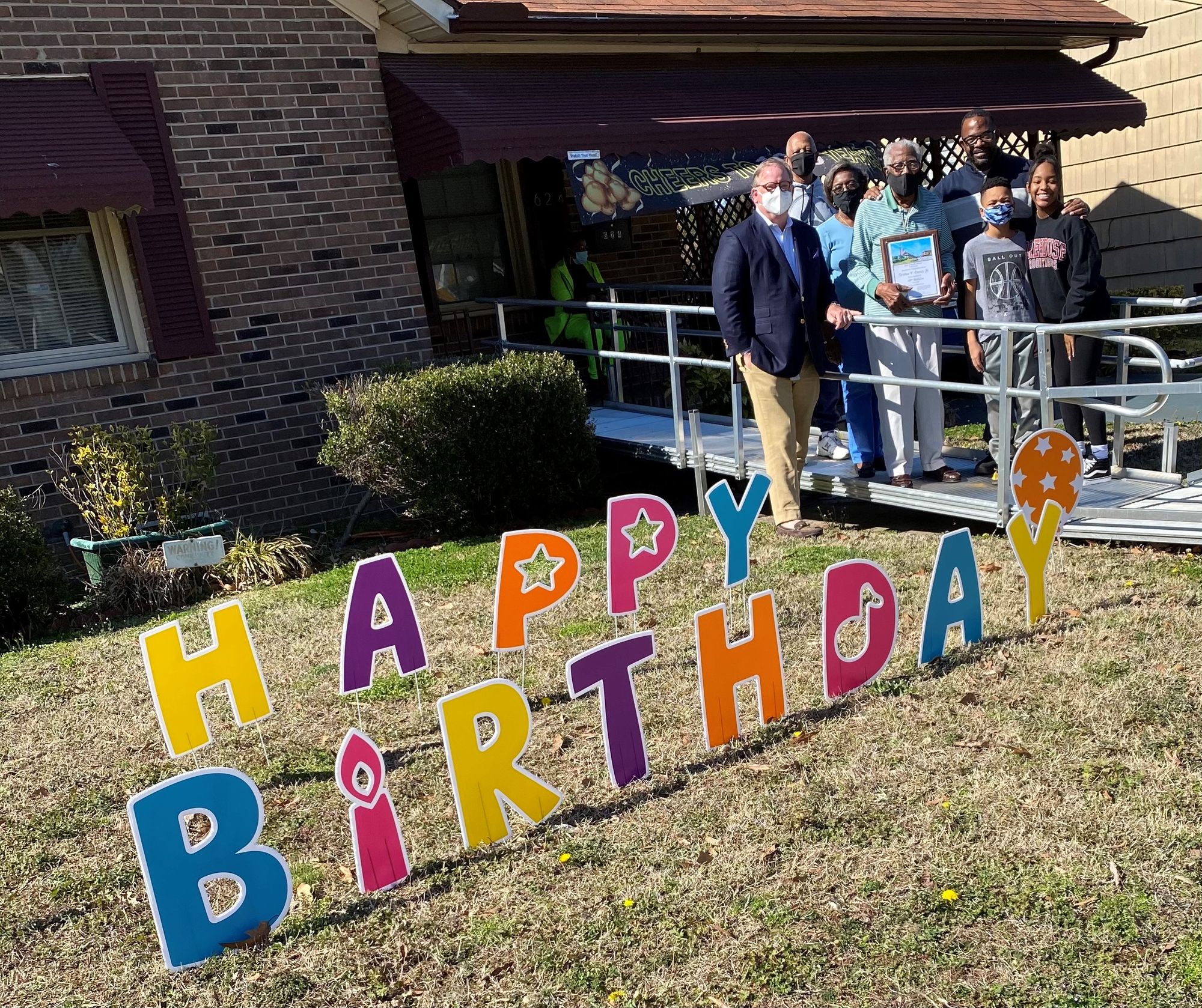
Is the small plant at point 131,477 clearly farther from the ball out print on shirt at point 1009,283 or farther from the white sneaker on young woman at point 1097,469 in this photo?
the white sneaker on young woman at point 1097,469

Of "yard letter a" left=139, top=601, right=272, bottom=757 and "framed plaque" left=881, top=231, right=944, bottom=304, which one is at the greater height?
"framed plaque" left=881, top=231, right=944, bottom=304

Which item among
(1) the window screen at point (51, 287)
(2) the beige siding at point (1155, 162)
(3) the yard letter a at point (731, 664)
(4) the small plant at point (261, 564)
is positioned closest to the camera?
(3) the yard letter a at point (731, 664)

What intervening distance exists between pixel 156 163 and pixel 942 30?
305 inches

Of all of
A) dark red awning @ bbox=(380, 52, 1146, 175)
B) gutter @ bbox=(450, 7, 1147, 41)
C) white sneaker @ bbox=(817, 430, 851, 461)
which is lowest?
white sneaker @ bbox=(817, 430, 851, 461)

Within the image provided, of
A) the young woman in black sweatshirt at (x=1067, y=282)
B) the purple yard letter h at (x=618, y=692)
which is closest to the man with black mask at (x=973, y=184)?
the young woman in black sweatshirt at (x=1067, y=282)

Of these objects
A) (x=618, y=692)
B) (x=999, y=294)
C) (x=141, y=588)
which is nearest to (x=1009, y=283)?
(x=999, y=294)

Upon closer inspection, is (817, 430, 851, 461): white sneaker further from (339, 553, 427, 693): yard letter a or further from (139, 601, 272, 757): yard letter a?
(139, 601, 272, 757): yard letter a

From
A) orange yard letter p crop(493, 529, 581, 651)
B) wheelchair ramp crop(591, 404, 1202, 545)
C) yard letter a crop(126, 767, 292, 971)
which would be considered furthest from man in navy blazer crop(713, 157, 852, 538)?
yard letter a crop(126, 767, 292, 971)

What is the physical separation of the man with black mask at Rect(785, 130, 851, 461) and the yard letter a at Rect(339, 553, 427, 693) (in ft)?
10.9

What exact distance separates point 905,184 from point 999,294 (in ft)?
2.57

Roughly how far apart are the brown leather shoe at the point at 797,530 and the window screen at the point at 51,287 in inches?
182

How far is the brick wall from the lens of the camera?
7586mm

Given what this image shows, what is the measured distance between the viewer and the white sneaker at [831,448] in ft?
24.2

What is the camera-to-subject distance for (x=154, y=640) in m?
3.68
